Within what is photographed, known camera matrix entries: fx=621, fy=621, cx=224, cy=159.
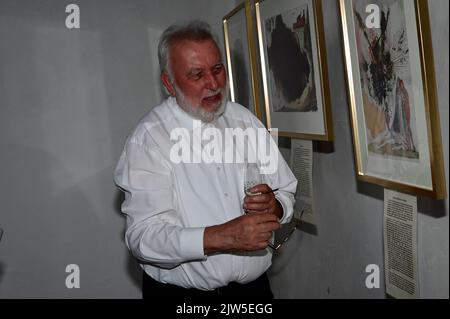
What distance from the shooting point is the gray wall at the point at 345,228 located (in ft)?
5.49

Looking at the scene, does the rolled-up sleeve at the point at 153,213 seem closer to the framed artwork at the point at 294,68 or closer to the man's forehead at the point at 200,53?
the man's forehead at the point at 200,53

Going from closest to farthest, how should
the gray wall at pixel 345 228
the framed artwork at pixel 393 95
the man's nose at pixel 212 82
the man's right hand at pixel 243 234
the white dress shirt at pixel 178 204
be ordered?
the framed artwork at pixel 393 95, the gray wall at pixel 345 228, the man's right hand at pixel 243 234, the white dress shirt at pixel 178 204, the man's nose at pixel 212 82

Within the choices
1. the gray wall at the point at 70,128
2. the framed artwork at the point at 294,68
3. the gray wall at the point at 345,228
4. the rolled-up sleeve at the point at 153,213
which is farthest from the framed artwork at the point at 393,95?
the gray wall at the point at 70,128

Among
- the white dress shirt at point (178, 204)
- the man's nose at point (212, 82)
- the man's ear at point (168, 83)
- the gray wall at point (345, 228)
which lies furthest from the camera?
the man's ear at point (168, 83)

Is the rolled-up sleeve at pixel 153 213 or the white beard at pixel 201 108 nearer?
the rolled-up sleeve at pixel 153 213

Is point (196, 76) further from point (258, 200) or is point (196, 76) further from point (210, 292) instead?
point (210, 292)

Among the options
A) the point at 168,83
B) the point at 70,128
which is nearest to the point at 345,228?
the point at 168,83

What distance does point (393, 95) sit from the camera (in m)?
1.76

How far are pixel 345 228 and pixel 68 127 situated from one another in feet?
5.59

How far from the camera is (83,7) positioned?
334cm

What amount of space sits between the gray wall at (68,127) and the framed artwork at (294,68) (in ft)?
2.28

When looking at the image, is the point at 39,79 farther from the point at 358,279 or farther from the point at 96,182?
the point at 358,279

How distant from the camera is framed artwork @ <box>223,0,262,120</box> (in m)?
2.84
